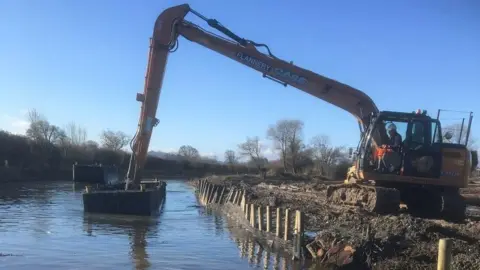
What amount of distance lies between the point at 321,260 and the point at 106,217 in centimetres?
1328

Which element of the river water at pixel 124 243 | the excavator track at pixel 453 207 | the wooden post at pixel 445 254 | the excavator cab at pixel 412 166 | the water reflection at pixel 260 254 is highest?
the excavator cab at pixel 412 166

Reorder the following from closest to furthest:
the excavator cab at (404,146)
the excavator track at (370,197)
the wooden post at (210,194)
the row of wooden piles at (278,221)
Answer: the row of wooden piles at (278,221) < the excavator track at (370,197) < the excavator cab at (404,146) < the wooden post at (210,194)

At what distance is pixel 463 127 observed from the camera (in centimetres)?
1603

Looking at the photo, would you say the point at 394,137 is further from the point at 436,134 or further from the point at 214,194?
the point at 214,194

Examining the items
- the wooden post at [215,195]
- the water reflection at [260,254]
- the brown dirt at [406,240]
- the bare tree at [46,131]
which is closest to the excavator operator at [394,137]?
the brown dirt at [406,240]

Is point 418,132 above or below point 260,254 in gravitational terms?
above

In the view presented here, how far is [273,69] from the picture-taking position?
19.9 m

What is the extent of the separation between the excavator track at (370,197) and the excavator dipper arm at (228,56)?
2.40 m

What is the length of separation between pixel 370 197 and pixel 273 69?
626 centimetres

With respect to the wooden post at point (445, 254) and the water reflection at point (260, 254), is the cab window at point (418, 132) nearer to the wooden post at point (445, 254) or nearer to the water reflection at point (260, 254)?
the water reflection at point (260, 254)

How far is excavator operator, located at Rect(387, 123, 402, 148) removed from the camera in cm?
1616

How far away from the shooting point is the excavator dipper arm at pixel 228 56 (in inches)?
750

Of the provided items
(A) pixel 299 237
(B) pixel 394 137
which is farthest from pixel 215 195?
A: (A) pixel 299 237

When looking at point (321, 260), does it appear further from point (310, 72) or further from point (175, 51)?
point (175, 51)
